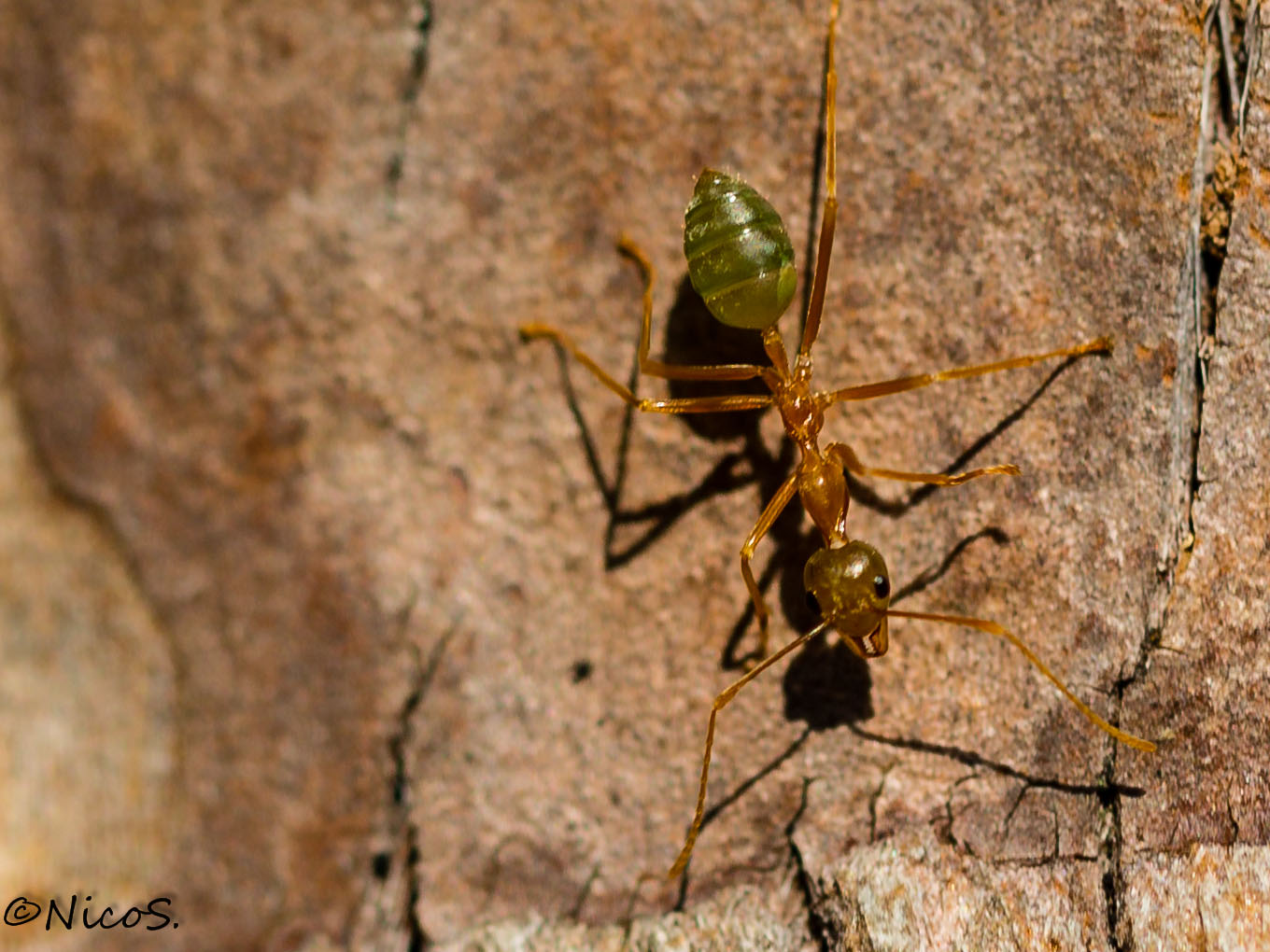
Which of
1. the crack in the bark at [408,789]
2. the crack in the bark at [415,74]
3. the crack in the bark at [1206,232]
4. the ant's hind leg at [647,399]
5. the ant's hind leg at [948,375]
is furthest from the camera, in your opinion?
the crack in the bark at [415,74]

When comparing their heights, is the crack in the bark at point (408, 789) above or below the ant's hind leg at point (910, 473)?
below

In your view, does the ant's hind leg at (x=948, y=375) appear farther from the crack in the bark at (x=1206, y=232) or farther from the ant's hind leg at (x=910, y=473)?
the crack in the bark at (x=1206, y=232)

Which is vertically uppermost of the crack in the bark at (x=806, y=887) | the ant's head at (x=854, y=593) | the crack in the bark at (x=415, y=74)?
the crack in the bark at (x=415, y=74)

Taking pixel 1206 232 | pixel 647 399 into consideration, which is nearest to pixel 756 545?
pixel 647 399

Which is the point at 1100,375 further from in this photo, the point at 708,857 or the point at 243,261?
the point at 243,261

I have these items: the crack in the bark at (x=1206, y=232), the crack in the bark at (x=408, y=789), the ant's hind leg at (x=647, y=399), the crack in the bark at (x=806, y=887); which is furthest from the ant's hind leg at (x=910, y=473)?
the crack in the bark at (x=408, y=789)

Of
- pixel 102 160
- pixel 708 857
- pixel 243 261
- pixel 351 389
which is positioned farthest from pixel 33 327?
pixel 708 857
